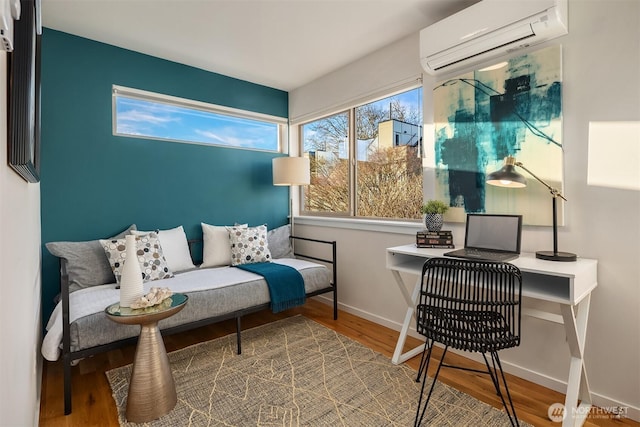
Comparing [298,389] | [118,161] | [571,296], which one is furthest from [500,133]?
[118,161]

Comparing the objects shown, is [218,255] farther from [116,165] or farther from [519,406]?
[519,406]

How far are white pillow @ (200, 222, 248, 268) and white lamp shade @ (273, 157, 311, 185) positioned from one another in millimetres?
786

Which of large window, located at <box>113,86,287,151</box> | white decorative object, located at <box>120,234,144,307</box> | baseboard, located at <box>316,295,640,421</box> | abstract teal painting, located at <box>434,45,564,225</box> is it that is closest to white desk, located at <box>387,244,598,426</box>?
baseboard, located at <box>316,295,640,421</box>

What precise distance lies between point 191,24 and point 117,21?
0.54 m

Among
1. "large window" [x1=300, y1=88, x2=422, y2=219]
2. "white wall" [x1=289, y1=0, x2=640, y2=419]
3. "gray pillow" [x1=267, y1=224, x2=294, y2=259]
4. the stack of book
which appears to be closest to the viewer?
"white wall" [x1=289, y1=0, x2=640, y2=419]

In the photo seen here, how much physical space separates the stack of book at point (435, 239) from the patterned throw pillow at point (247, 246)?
1611mm

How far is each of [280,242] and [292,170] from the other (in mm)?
812

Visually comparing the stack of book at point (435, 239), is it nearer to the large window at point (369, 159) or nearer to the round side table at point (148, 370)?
the large window at point (369, 159)

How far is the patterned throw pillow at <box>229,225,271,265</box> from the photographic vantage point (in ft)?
10.4

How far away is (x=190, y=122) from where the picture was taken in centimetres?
335

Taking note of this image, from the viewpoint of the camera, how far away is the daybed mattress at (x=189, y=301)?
1.90 metres

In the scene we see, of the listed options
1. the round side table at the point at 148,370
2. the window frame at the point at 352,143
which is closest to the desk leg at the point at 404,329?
the window frame at the point at 352,143

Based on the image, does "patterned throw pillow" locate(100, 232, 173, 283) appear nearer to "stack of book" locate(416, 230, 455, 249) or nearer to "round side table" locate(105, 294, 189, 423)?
"round side table" locate(105, 294, 189, 423)

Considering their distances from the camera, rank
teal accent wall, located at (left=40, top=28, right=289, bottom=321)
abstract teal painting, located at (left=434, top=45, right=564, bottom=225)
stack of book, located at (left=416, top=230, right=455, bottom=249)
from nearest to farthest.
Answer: abstract teal painting, located at (left=434, top=45, right=564, bottom=225), stack of book, located at (left=416, top=230, right=455, bottom=249), teal accent wall, located at (left=40, top=28, right=289, bottom=321)
